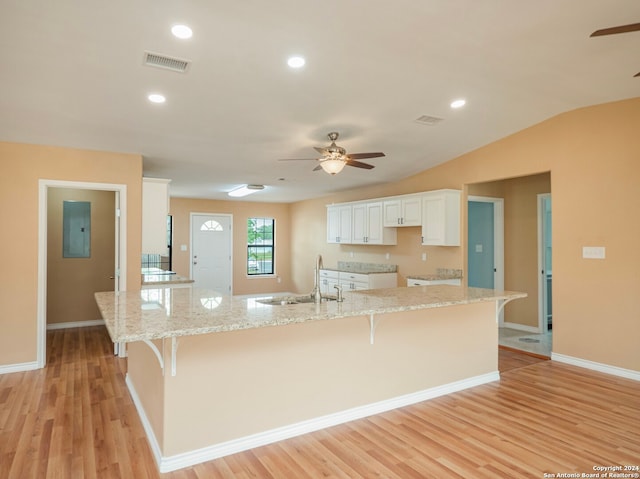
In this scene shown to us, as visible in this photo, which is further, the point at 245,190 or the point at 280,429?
the point at 245,190

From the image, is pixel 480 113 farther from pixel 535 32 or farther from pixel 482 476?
pixel 482 476

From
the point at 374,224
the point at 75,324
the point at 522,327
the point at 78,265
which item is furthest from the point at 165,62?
the point at 522,327

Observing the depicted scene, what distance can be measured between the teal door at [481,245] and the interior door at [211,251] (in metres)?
5.42

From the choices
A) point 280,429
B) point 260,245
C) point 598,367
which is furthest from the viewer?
point 260,245

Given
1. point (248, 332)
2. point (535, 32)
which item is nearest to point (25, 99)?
point (248, 332)

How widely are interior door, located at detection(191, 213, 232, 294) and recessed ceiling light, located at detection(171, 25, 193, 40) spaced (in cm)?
670

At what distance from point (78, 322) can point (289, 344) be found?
204 inches

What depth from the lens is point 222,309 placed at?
260 centimetres

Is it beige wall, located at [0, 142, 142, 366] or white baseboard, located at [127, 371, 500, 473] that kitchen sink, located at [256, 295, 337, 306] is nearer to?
white baseboard, located at [127, 371, 500, 473]

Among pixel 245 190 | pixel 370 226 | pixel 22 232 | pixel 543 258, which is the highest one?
pixel 245 190

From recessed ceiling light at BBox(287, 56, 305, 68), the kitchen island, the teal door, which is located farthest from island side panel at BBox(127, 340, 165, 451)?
the teal door

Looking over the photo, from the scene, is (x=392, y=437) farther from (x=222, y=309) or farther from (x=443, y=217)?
(x=443, y=217)

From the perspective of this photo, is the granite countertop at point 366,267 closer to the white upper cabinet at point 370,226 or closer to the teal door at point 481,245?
the white upper cabinet at point 370,226

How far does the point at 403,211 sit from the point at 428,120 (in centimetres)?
215
